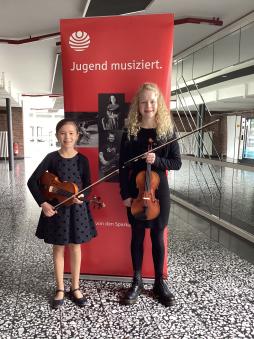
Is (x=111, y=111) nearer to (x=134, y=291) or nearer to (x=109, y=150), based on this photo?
(x=109, y=150)

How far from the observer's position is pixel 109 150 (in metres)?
2.15

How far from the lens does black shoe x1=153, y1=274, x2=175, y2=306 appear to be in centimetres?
191

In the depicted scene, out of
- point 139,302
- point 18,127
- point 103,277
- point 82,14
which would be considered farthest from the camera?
point 18,127

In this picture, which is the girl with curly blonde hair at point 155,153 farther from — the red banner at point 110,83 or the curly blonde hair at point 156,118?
the red banner at point 110,83

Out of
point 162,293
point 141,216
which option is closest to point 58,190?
point 141,216

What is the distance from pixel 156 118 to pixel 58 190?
81 cm

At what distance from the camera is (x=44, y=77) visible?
8.18 metres

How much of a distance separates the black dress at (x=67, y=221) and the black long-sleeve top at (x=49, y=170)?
0.01m

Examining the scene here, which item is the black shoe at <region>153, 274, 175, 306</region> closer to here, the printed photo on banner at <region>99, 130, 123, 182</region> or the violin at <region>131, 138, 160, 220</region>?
the violin at <region>131, 138, 160, 220</region>

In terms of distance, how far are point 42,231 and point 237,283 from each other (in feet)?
5.25

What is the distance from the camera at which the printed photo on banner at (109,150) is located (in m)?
2.14

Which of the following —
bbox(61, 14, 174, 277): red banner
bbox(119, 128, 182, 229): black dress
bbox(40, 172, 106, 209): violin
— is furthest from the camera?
bbox(61, 14, 174, 277): red banner

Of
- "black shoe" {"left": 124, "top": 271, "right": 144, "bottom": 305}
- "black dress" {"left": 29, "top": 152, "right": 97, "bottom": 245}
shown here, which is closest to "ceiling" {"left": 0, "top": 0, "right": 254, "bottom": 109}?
"black dress" {"left": 29, "top": 152, "right": 97, "bottom": 245}

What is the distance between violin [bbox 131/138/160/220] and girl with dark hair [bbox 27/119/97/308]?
1.20 ft
